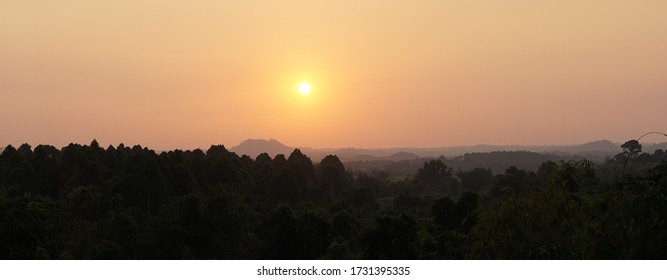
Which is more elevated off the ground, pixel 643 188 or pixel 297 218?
pixel 643 188

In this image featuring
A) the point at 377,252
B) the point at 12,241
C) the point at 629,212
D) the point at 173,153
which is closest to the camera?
the point at 629,212

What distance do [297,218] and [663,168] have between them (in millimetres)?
40865

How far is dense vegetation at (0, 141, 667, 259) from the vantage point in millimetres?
13406

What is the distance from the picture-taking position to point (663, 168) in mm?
13492

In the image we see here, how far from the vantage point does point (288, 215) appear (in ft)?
171

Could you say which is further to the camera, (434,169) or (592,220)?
(434,169)

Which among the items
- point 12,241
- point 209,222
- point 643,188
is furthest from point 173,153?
point 643,188

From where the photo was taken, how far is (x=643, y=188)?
1289 centimetres

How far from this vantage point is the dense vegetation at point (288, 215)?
13406 mm

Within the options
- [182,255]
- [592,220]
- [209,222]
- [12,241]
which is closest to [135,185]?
[209,222]

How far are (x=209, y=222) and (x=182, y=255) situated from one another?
5.95 meters
